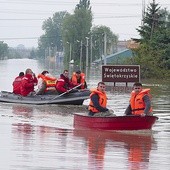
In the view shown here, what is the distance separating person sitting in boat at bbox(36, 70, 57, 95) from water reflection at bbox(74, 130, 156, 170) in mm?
9569

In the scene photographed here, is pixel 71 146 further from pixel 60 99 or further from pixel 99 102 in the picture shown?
pixel 60 99

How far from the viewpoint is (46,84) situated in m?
27.1

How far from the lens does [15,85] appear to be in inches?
1109

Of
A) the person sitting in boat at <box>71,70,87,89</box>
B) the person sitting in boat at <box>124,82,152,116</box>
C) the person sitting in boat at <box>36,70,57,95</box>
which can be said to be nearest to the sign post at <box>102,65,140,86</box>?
the person sitting in boat at <box>71,70,87,89</box>

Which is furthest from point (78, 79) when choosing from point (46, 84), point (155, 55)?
point (155, 55)

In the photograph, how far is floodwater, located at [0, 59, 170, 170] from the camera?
11.3 m

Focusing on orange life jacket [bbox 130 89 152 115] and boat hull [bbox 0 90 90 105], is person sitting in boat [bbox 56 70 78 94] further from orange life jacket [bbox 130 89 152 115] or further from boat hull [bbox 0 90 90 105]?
orange life jacket [bbox 130 89 152 115]

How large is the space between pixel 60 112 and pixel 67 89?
2749mm

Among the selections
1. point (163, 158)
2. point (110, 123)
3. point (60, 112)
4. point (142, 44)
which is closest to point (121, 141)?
point (110, 123)

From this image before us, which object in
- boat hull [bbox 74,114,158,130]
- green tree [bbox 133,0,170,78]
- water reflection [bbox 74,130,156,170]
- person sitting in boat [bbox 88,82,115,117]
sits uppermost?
green tree [bbox 133,0,170,78]

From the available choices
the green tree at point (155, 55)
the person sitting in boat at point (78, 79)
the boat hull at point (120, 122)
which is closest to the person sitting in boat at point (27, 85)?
the person sitting in boat at point (78, 79)

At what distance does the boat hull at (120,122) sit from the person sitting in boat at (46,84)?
9358mm

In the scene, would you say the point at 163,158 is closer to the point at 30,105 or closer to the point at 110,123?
the point at 110,123

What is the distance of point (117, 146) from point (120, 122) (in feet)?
8.18
